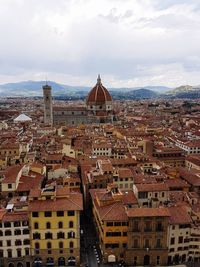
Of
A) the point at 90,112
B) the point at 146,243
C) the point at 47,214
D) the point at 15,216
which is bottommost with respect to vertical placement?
the point at 146,243

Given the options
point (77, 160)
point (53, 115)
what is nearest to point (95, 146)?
point (77, 160)

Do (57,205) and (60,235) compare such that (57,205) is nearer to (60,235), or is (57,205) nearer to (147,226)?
(60,235)

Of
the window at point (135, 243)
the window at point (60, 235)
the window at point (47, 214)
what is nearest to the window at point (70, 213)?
the window at point (47, 214)

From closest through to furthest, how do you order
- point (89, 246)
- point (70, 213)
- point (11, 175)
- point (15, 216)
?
point (15, 216) < point (70, 213) < point (89, 246) < point (11, 175)

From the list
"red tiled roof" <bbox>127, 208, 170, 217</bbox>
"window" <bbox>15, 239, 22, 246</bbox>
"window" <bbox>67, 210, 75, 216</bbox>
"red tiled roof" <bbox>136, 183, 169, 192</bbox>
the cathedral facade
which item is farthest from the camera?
the cathedral facade

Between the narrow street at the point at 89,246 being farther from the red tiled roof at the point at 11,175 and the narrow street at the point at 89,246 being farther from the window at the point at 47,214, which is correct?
the red tiled roof at the point at 11,175

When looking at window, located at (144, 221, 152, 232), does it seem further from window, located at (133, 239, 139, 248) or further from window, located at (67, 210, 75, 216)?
window, located at (67, 210, 75, 216)

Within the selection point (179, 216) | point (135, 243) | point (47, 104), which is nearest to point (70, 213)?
point (135, 243)

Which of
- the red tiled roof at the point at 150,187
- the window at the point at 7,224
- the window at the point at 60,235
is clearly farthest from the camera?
the red tiled roof at the point at 150,187

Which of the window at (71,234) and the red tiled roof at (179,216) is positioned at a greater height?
the red tiled roof at (179,216)

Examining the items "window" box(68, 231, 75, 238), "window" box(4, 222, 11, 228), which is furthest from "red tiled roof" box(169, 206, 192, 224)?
"window" box(4, 222, 11, 228)

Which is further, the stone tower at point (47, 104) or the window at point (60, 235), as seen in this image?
the stone tower at point (47, 104)
